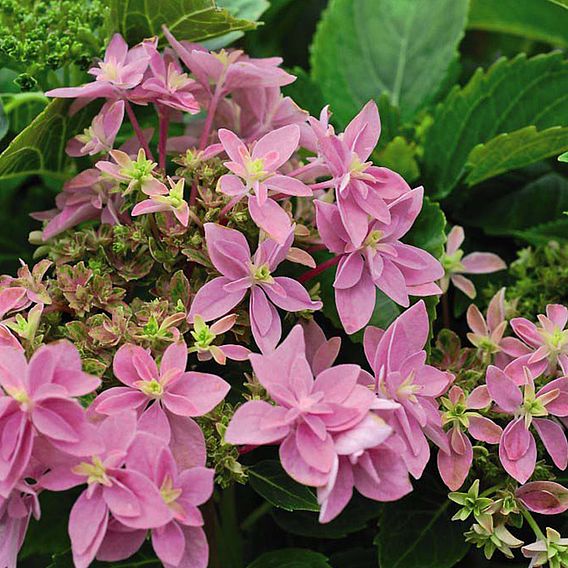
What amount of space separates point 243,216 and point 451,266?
8.6 inches

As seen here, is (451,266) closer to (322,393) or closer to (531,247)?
(531,247)

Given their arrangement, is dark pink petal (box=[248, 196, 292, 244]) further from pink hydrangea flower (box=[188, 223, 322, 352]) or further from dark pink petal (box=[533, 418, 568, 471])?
dark pink petal (box=[533, 418, 568, 471])

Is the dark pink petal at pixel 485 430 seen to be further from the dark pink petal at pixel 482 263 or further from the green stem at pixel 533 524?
the dark pink petal at pixel 482 263

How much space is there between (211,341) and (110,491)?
115 mm

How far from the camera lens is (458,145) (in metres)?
0.85

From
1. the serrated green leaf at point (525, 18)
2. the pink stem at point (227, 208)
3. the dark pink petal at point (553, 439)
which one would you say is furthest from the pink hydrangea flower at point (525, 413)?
the serrated green leaf at point (525, 18)

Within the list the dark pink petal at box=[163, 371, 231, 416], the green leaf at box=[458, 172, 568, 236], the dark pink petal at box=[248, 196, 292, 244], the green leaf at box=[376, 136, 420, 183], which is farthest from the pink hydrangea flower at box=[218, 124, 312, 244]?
the green leaf at box=[458, 172, 568, 236]

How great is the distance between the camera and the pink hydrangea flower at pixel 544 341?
1.99ft

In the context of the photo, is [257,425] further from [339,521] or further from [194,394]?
[339,521]

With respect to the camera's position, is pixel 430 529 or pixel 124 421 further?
pixel 430 529

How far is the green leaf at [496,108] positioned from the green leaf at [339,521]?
31 cm

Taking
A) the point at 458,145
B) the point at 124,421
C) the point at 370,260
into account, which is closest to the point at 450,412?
the point at 370,260

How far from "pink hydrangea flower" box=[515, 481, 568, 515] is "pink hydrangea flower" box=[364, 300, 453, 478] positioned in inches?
2.5

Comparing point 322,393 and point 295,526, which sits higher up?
point 322,393
